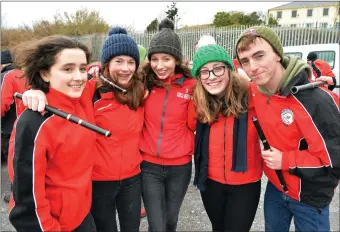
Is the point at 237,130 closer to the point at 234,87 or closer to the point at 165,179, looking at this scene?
the point at 234,87

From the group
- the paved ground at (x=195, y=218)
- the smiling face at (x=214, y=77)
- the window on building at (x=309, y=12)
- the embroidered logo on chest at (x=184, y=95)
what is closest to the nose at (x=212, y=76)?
the smiling face at (x=214, y=77)

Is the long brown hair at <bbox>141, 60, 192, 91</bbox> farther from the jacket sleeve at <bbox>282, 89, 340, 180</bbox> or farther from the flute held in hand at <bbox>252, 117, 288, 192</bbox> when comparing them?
the jacket sleeve at <bbox>282, 89, 340, 180</bbox>

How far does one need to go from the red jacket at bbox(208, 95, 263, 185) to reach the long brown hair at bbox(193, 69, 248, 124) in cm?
7

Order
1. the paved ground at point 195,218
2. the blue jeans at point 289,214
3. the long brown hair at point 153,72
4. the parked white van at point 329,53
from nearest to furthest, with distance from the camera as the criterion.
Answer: the blue jeans at point 289,214 → the long brown hair at point 153,72 → the paved ground at point 195,218 → the parked white van at point 329,53

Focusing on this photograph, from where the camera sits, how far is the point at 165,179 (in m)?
2.75

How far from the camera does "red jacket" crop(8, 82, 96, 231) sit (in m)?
1.72

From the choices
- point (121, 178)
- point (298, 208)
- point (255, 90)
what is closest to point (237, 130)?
point (255, 90)

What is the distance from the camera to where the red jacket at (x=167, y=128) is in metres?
2.66

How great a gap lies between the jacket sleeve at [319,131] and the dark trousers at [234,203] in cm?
54

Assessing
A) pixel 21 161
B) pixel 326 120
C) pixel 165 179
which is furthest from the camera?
pixel 165 179

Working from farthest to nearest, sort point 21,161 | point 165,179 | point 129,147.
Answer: point 165,179 < point 129,147 < point 21,161

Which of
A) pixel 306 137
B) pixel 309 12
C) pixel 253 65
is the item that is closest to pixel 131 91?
pixel 253 65

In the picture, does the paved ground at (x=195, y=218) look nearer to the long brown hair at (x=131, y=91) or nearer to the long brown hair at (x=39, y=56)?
the long brown hair at (x=131, y=91)

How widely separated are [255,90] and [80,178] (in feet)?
5.54
